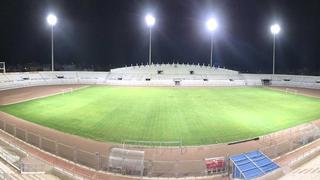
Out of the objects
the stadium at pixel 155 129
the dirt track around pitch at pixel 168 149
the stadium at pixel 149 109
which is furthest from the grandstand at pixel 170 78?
the dirt track around pitch at pixel 168 149

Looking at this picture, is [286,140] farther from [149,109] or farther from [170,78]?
[170,78]

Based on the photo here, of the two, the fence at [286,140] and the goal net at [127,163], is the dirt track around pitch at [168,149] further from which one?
the goal net at [127,163]

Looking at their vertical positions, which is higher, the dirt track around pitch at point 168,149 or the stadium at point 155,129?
the stadium at point 155,129

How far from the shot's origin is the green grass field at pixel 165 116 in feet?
67.7

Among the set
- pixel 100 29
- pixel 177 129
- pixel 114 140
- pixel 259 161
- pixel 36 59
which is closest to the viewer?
pixel 259 161

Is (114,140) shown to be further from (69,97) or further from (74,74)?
(74,74)

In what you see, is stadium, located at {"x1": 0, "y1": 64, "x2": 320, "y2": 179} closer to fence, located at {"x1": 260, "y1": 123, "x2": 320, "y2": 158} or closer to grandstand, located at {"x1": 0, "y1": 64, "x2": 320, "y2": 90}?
fence, located at {"x1": 260, "y1": 123, "x2": 320, "y2": 158}

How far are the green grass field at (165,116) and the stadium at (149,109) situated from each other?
8 centimetres

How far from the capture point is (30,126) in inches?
886

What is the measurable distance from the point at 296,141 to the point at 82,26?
58642 mm

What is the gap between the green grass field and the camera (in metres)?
20.6

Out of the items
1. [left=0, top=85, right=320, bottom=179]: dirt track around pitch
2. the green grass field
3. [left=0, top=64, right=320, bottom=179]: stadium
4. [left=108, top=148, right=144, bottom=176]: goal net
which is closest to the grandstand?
[left=0, top=64, right=320, bottom=179]: stadium

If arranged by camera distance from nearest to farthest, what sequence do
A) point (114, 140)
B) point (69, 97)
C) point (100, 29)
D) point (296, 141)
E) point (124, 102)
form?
point (296, 141)
point (114, 140)
point (124, 102)
point (69, 97)
point (100, 29)

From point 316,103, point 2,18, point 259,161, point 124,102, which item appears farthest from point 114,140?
point 2,18
